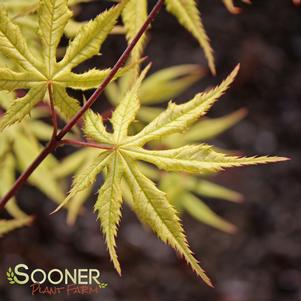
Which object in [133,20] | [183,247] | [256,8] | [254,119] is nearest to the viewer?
[183,247]

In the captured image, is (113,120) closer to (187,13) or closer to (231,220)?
A: (187,13)

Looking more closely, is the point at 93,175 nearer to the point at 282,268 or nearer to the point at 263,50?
the point at 282,268

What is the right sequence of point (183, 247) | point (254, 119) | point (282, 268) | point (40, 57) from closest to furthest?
1. point (183, 247)
2. point (40, 57)
3. point (282, 268)
4. point (254, 119)

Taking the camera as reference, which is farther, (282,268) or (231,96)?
(231,96)

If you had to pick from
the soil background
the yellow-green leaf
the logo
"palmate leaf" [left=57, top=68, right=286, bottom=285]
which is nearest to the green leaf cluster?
"palmate leaf" [left=57, top=68, right=286, bottom=285]

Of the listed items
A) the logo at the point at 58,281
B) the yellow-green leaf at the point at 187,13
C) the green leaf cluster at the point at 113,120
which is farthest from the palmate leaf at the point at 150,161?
the logo at the point at 58,281

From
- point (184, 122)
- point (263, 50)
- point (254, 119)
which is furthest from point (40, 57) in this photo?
point (263, 50)

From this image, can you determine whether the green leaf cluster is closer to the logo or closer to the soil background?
the logo
